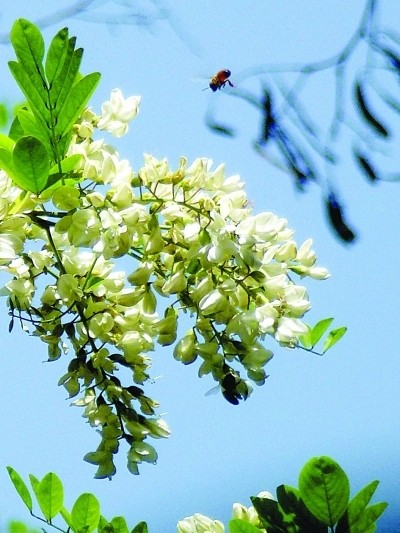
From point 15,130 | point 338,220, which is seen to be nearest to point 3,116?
point 15,130

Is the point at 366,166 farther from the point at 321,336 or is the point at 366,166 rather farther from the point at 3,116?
the point at 3,116

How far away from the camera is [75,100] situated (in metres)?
0.46

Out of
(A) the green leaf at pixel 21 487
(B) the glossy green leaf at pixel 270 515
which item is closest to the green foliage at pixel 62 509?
(A) the green leaf at pixel 21 487

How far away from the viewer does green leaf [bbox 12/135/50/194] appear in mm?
427

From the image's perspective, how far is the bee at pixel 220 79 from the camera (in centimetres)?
85

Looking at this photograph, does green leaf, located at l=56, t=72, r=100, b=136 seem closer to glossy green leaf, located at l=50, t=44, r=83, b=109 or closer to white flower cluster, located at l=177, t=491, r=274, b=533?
glossy green leaf, located at l=50, t=44, r=83, b=109

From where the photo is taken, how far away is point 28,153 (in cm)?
43

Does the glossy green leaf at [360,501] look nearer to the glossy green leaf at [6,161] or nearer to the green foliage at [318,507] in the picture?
the green foliage at [318,507]

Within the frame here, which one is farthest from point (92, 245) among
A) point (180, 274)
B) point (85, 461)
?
point (85, 461)

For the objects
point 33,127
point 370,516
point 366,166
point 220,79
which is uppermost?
point 220,79

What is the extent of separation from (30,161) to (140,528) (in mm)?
219

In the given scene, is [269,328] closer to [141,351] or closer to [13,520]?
[141,351]

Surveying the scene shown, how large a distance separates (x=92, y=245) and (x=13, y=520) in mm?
228

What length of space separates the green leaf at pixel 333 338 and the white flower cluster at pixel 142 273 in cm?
→ 7
